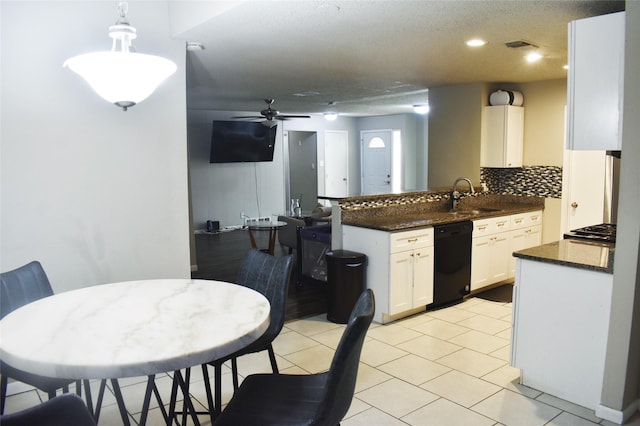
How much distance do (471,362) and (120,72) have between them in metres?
2.94

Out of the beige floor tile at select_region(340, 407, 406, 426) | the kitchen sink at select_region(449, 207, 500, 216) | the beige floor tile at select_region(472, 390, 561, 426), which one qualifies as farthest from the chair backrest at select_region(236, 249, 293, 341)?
the kitchen sink at select_region(449, 207, 500, 216)

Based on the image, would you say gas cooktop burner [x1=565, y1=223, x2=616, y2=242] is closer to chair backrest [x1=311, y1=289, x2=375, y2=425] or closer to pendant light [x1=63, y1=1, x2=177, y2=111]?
chair backrest [x1=311, y1=289, x2=375, y2=425]

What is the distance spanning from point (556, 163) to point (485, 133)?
872 millimetres

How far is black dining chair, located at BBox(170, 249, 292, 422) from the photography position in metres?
2.43

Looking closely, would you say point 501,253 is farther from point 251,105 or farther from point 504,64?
point 251,105

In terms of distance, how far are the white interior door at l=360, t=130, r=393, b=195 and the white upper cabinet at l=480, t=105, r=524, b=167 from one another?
5.47 meters

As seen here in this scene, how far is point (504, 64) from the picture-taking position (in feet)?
14.8

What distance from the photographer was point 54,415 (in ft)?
3.88

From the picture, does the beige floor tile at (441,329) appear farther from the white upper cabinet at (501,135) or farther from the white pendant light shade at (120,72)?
the white pendant light shade at (120,72)

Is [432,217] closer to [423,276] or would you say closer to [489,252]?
[423,276]

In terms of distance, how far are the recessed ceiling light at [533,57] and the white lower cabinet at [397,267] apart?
5.57 ft

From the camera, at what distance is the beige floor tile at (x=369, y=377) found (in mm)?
3152

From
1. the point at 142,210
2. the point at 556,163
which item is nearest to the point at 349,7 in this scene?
the point at 142,210

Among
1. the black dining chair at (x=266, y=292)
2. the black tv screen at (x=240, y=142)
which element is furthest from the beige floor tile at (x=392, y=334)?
the black tv screen at (x=240, y=142)
